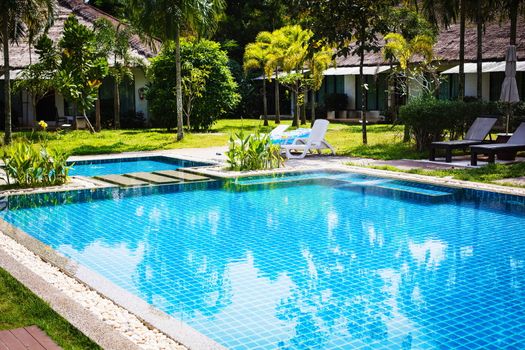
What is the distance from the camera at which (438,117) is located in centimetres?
1638

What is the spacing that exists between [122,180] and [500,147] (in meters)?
7.68

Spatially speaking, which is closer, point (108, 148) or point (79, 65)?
point (108, 148)

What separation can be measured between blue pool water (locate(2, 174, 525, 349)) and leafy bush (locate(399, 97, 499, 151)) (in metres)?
3.96

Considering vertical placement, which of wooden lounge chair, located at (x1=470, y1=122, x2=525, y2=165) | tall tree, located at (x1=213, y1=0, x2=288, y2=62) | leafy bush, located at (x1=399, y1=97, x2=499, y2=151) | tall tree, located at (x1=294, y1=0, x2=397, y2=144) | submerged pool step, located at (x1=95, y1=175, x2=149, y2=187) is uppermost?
tall tree, located at (x1=213, y1=0, x2=288, y2=62)

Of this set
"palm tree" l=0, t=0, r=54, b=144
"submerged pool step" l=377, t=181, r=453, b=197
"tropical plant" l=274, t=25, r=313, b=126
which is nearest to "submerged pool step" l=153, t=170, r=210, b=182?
"submerged pool step" l=377, t=181, r=453, b=197

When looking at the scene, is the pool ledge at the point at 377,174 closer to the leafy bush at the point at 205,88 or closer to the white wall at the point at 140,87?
the leafy bush at the point at 205,88

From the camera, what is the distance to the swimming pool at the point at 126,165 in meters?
16.1

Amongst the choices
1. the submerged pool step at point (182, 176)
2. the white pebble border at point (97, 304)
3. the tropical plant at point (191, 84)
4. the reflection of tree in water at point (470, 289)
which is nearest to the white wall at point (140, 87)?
the tropical plant at point (191, 84)

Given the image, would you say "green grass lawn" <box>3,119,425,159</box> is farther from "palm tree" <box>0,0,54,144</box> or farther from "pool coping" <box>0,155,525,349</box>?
"pool coping" <box>0,155,525,349</box>

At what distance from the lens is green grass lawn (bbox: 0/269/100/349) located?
4980 mm

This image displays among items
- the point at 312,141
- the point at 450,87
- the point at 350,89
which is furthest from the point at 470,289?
the point at 350,89

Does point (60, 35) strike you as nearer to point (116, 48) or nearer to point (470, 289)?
point (116, 48)

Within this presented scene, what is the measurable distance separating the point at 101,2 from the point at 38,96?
752 inches

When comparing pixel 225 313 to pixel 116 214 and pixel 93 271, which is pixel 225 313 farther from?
pixel 116 214
